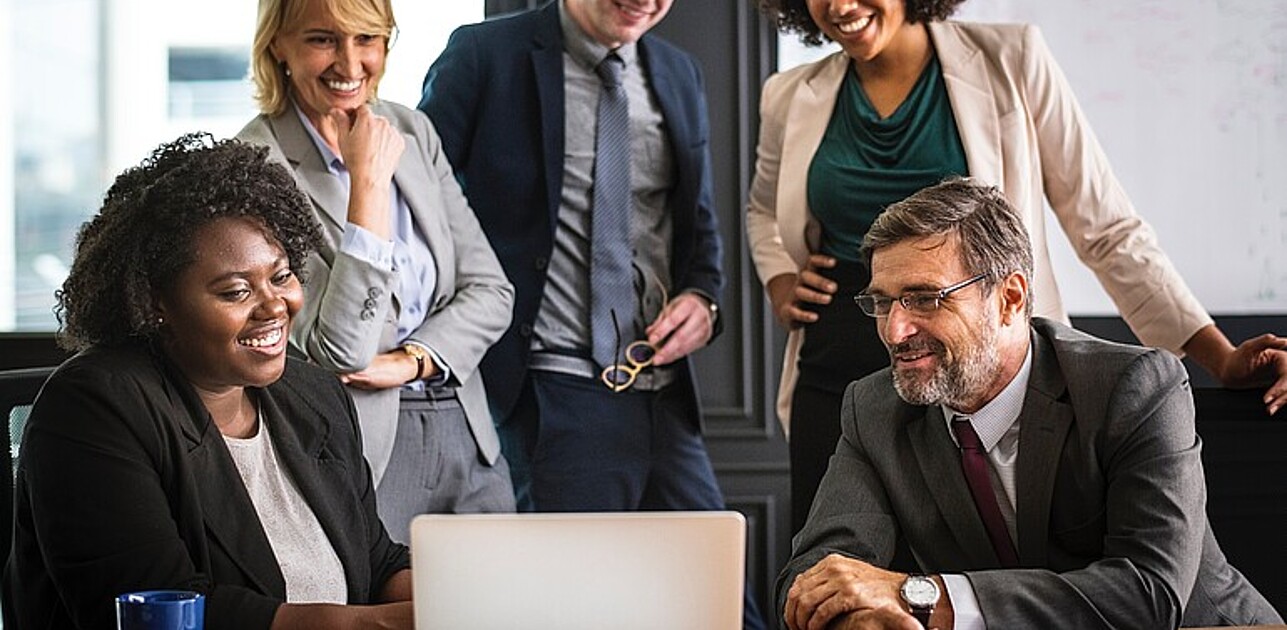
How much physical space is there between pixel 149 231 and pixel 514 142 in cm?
125

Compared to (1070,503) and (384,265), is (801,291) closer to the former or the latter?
(384,265)

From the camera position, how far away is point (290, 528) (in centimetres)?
224

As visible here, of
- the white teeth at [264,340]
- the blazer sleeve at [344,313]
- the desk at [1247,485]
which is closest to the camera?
the white teeth at [264,340]

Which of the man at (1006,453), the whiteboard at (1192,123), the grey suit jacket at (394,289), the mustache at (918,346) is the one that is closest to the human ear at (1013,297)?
the man at (1006,453)

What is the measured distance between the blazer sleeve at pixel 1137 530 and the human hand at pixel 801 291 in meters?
0.87

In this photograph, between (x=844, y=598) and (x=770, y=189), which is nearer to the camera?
(x=844, y=598)

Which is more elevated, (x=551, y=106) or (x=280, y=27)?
(x=280, y=27)

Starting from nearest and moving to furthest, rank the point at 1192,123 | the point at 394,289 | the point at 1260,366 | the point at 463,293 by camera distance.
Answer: the point at 1260,366
the point at 394,289
the point at 463,293
the point at 1192,123

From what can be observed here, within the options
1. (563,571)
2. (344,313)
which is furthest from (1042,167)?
(563,571)

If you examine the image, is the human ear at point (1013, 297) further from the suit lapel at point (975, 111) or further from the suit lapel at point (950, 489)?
the suit lapel at point (975, 111)

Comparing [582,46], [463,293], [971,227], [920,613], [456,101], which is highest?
[582,46]

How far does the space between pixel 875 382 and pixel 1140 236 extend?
0.80 metres

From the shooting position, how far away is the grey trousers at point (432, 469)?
2953mm

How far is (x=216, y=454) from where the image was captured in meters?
2.15
